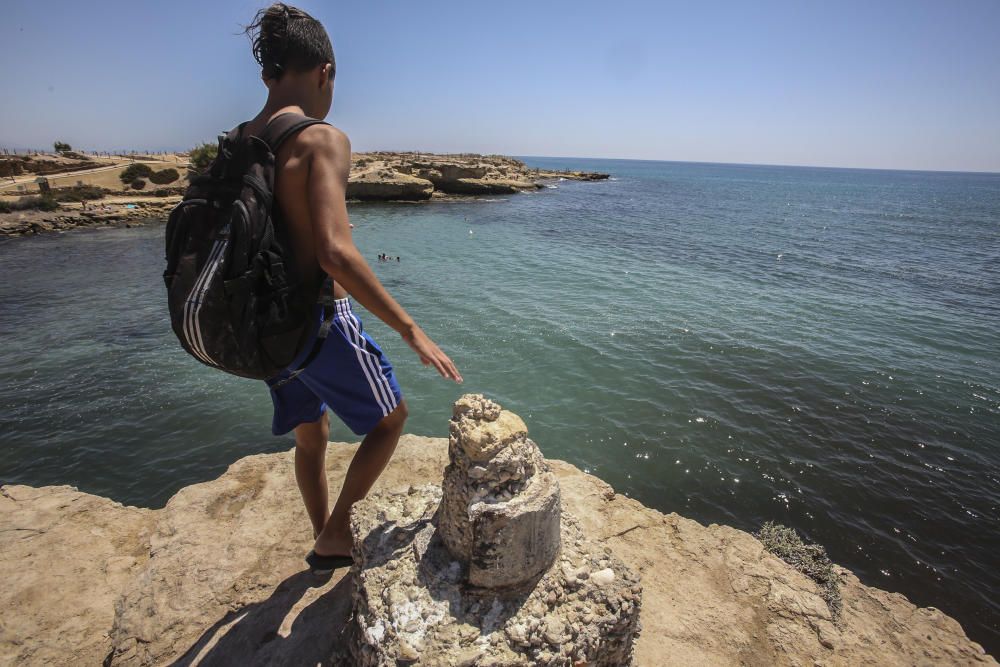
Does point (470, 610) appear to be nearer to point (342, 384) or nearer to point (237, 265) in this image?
point (342, 384)

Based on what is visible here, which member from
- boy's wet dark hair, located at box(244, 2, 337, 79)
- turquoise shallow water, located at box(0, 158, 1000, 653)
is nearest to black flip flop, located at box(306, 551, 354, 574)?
boy's wet dark hair, located at box(244, 2, 337, 79)

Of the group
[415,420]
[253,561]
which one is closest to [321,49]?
[253,561]

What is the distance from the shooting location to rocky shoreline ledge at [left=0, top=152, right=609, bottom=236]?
2419 centimetres

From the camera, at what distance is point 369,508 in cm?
253

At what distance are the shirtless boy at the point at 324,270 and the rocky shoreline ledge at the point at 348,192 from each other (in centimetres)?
3031

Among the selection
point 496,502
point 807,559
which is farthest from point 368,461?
point 807,559

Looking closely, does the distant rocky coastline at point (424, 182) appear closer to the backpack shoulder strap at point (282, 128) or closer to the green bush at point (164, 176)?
the green bush at point (164, 176)

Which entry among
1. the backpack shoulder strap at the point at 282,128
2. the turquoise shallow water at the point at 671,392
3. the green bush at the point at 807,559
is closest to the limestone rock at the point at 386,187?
the turquoise shallow water at the point at 671,392

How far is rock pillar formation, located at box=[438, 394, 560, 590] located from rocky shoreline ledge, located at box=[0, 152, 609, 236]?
102 ft

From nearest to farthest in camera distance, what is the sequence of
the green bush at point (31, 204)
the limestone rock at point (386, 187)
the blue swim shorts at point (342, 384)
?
the blue swim shorts at point (342, 384), the green bush at point (31, 204), the limestone rock at point (386, 187)

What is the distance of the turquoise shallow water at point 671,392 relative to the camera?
5.69 metres

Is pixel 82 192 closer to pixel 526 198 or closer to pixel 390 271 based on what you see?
pixel 390 271

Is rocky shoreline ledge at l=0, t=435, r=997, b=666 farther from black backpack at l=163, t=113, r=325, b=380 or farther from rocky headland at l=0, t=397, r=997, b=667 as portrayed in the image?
black backpack at l=163, t=113, r=325, b=380

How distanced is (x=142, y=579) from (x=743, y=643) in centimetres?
399
